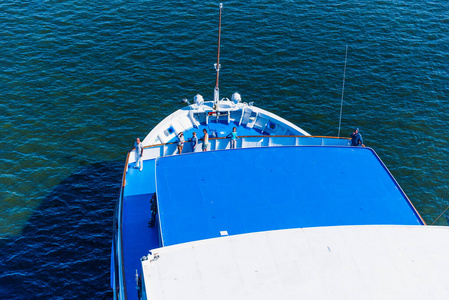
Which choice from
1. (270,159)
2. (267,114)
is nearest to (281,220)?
(270,159)

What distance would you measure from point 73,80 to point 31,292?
81.9ft

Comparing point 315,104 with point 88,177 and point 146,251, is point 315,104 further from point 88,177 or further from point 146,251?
point 146,251

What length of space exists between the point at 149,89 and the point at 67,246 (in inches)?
793

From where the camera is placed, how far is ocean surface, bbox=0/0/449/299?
129 feet

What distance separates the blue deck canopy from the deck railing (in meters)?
4.87

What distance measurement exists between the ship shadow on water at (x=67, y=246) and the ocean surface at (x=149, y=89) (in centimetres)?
8

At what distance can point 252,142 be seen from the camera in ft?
122

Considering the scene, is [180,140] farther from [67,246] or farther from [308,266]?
[308,266]

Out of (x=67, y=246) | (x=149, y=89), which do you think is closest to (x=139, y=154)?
(x=67, y=246)

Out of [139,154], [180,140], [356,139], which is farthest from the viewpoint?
[180,140]

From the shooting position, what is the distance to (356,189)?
28.5 m

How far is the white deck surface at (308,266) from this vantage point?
21.1 m

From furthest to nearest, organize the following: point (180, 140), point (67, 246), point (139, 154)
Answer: point (67, 246), point (180, 140), point (139, 154)

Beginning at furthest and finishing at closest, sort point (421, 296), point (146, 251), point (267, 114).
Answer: point (267, 114) < point (146, 251) < point (421, 296)
